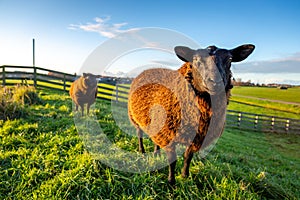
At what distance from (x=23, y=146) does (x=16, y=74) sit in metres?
14.4

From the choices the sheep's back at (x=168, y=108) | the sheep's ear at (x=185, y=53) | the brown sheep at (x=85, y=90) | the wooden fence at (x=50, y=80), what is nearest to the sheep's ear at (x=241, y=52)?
the sheep's ear at (x=185, y=53)

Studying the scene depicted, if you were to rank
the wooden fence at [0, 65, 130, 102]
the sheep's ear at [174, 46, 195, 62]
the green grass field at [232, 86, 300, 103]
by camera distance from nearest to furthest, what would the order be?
the sheep's ear at [174, 46, 195, 62], the wooden fence at [0, 65, 130, 102], the green grass field at [232, 86, 300, 103]

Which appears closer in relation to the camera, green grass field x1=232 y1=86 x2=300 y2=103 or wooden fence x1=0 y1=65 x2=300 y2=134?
wooden fence x1=0 y1=65 x2=300 y2=134

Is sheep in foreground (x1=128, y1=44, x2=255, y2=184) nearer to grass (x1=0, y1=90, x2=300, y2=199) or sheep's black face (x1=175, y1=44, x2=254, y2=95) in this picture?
sheep's black face (x1=175, y1=44, x2=254, y2=95)

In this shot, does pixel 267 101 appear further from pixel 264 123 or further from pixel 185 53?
pixel 185 53

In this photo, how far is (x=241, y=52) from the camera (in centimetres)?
239

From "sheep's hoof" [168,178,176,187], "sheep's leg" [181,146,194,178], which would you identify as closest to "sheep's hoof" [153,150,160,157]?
"sheep's leg" [181,146,194,178]

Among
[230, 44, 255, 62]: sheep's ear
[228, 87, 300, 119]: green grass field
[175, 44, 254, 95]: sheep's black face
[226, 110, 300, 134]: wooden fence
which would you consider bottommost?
[226, 110, 300, 134]: wooden fence

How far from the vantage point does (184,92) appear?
2580 millimetres

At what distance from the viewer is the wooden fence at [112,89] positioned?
1523 centimetres

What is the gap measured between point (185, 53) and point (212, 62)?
48 centimetres

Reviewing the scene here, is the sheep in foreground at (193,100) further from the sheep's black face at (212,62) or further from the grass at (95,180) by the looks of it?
the grass at (95,180)

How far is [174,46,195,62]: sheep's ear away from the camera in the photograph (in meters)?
2.36

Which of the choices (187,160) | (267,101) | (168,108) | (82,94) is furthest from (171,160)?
(267,101)
